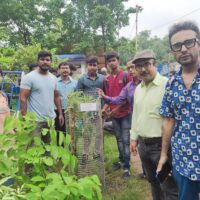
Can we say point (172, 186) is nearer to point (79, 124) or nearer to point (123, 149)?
point (79, 124)

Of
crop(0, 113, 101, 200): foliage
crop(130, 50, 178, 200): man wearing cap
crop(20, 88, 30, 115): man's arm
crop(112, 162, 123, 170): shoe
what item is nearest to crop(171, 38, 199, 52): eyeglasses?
crop(130, 50, 178, 200): man wearing cap

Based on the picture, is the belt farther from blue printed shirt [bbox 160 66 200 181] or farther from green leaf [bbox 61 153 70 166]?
green leaf [bbox 61 153 70 166]

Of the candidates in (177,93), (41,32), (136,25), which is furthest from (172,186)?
(136,25)

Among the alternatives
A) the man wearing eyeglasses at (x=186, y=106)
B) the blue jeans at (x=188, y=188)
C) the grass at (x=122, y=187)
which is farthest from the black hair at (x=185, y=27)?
the grass at (x=122, y=187)

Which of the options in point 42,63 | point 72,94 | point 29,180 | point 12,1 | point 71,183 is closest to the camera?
point 71,183

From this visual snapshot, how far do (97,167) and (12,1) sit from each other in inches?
833

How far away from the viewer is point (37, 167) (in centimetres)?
156

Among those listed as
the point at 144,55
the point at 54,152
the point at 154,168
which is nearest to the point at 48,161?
the point at 54,152

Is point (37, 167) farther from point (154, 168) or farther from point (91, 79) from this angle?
point (91, 79)

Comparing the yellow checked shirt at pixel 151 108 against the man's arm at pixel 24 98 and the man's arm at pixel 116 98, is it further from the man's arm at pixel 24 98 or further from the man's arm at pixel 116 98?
the man's arm at pixel 24 98

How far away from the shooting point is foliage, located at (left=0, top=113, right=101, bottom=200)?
4.40 ft

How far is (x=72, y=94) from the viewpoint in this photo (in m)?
4.03

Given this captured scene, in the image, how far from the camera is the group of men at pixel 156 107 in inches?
83.5

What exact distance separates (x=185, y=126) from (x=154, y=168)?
1.09m
